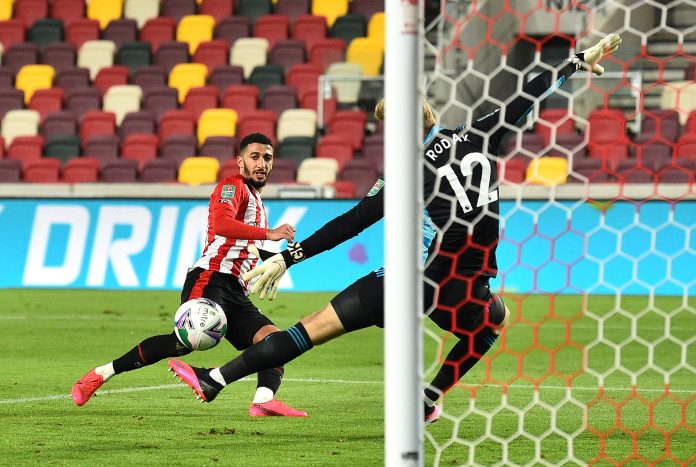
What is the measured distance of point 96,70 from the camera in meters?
19.3

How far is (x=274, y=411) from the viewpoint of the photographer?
5.96 m

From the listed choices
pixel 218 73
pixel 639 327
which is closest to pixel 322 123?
pixel 218 73

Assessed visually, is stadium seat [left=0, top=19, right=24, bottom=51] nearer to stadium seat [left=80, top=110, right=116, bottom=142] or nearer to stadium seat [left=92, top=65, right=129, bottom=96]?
stadium seat [left=92, top=65, right=129, bottom=96]

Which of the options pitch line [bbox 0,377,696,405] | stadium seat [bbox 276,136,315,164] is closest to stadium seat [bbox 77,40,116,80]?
stadium seat [bbox 276,136,315,164]

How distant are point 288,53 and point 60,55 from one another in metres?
3.81

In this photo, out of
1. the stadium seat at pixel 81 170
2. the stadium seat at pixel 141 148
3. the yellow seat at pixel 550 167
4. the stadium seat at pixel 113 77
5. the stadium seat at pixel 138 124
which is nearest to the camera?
the yellow seat at pixel 550 167

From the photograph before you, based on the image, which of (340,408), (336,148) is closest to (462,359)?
(340,408)

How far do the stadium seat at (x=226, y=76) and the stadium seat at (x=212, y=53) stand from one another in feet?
1.29

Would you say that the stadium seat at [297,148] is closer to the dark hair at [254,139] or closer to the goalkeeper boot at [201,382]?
the dark hair at [254,139]

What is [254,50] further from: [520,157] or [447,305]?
[447,305]

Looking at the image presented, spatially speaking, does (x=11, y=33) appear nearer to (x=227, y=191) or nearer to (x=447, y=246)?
(x=227, y=191)

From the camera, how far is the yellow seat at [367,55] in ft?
57.7

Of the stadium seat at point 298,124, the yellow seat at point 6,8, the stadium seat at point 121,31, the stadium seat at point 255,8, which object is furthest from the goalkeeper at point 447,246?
the yellow seat at point 6,8

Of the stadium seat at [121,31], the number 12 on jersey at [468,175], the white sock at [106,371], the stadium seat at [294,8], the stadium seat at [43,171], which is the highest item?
the number 12 on jersey at [468,175]
